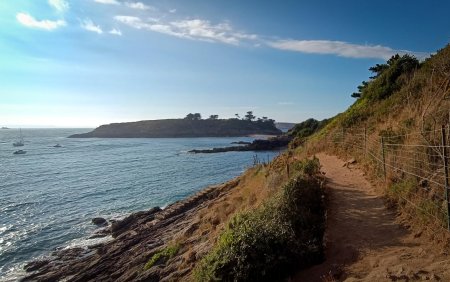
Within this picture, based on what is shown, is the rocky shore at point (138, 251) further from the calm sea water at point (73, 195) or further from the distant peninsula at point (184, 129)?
the distant peninsula at point (184, 129)

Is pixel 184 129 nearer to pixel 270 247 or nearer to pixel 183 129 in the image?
pixel 183 129

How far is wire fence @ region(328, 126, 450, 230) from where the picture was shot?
26.6ft

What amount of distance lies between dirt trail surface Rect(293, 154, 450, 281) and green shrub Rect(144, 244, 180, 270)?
7056 mm

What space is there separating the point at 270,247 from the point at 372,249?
2.21m

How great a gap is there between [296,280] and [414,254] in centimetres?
238

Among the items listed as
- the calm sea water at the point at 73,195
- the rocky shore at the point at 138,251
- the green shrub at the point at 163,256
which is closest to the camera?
the rocky shore at the point at 138,251

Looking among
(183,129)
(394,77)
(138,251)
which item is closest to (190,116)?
(183,129)

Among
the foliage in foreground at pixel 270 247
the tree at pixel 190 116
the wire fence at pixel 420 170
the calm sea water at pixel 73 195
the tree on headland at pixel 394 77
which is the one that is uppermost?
the tree at pixel 190 116

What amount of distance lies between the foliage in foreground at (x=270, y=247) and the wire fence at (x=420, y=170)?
2.47 meters

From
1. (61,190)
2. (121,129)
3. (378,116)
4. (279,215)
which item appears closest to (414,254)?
(279,215)

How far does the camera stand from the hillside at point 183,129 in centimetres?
16538

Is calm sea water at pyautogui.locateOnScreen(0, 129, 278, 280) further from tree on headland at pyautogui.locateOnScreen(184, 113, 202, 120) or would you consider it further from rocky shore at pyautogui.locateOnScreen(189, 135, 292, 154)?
tree on headland at pyautogui.locateOnScreen(184, 113, 202, 120)

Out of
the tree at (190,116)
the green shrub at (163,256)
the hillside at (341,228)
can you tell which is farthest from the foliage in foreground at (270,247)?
the tree at (190,116)

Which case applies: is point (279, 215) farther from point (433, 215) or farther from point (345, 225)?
point (433, 215)
